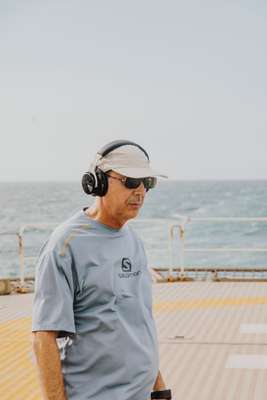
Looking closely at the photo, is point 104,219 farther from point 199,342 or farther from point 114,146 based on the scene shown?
point 199,342

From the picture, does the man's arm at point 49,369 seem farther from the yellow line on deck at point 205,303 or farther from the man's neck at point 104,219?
the yellow line on deck at point 205,303

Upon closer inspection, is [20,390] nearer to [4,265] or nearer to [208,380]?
[208,380]

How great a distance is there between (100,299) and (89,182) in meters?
0.39

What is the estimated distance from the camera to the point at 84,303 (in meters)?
2.33

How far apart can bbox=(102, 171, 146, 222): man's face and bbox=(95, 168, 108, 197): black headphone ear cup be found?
0.5 inches

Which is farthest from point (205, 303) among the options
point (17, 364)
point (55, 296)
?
point (55, 296)

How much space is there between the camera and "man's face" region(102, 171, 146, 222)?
95.3 inches

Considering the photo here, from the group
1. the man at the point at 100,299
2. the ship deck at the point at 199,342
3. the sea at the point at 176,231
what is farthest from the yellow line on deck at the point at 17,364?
the man at the point at 100,299

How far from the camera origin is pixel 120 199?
243 centimetres

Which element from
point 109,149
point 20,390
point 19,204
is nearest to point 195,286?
point 20,390

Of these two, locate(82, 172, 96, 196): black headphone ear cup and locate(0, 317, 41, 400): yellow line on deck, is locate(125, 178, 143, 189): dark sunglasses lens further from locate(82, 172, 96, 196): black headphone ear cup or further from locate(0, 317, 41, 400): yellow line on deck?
locate(0, 317, 41, 400): yellow line on deck

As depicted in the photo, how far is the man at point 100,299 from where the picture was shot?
7.47 ft

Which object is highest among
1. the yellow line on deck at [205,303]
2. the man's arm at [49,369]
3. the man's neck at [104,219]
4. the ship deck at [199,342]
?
the man's neck at [104,219]

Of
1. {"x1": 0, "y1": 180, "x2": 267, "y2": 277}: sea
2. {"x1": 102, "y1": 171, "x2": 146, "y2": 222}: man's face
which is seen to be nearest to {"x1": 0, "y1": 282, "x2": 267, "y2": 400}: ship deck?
{"x1": 0, "y1": 180, "x2": 267, "y2": 277}: sea
